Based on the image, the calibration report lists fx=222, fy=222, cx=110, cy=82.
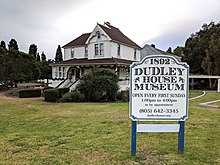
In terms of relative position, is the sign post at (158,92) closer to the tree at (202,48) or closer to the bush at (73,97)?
the bush at (73,97)

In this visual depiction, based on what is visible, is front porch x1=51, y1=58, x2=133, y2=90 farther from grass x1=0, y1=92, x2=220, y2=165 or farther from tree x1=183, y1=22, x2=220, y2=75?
tree x1=183, y1=22, x2=220, y2=75

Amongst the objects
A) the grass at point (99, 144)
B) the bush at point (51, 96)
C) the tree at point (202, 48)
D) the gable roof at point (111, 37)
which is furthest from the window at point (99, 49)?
the tree at point (202, 48)

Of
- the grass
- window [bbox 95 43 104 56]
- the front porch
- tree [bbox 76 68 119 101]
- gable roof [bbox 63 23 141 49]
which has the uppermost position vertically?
gable roof [bbox 63 23 141 49]

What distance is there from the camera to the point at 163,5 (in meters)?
15.8

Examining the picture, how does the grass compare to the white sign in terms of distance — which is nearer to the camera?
the grass

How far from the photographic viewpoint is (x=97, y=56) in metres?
26.0

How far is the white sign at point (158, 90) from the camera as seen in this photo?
4.90 metres

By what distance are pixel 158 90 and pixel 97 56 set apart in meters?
21.5

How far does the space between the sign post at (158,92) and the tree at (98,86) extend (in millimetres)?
13334

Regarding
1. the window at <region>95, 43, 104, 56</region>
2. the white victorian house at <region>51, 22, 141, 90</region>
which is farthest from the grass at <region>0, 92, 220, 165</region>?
the window at <region>95, 43, 104, 56</region>

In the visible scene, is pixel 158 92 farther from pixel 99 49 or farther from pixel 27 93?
pixel 99 49

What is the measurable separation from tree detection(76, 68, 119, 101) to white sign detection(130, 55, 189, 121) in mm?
13335

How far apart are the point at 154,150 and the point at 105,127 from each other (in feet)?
8.96

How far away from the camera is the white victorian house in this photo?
2472 cm
